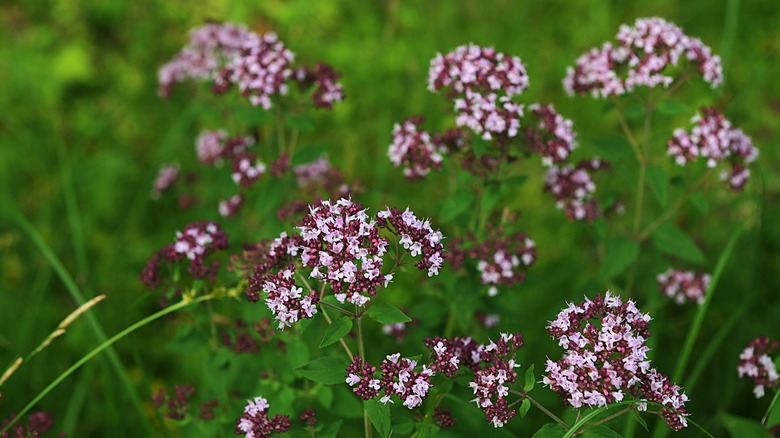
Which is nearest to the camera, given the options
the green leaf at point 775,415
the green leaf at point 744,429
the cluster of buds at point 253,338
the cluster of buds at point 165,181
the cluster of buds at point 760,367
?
the green leaf at point 775,415

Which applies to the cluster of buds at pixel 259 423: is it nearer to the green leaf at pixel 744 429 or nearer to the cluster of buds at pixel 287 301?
the cluster of buds at pixel 287 301

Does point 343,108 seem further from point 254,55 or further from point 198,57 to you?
point 254,55

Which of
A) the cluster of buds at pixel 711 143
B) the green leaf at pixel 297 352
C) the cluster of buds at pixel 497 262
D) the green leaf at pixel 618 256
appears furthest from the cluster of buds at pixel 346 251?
the cluster of buds at pixel 711 143

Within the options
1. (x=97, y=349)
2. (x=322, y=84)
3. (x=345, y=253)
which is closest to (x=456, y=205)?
(x=322, y=84)

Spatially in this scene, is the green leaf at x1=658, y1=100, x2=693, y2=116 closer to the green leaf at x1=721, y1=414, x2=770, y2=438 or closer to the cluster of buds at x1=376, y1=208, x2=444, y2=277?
the green leaf at x1=721, y1=414, x2=770, y2=438

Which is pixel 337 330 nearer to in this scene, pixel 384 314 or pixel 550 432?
pixel 384 314
